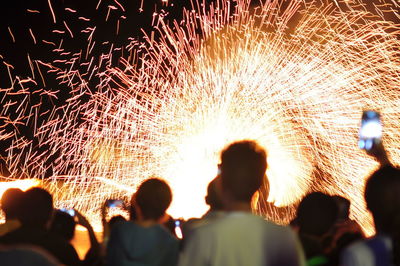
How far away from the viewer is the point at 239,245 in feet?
11.0

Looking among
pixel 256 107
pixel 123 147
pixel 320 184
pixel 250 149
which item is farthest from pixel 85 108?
pixel 250 149

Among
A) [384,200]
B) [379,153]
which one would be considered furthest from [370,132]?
[384,200]

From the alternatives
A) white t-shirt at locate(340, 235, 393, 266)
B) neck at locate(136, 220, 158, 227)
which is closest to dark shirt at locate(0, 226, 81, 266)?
neck at locate(136, 220, 158, 227)

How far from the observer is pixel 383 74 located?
43.7ft

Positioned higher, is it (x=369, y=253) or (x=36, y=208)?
(x=36, y=208)

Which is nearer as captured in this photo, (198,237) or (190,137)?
(198,237)

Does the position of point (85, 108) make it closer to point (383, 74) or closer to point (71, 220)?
point (383, 74)

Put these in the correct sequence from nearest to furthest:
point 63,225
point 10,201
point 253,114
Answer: point 10,201
point 63,225
point 253,114

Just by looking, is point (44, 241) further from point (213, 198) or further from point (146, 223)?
point (213, 198)

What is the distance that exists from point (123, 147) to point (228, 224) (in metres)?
12.2

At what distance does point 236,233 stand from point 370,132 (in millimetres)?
1501

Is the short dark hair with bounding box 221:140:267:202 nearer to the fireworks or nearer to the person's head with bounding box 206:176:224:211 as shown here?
the person's head with bounding box 206:176:224:211

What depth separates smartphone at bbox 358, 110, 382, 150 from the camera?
446cm

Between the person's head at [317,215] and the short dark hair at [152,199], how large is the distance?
0.91 meters
